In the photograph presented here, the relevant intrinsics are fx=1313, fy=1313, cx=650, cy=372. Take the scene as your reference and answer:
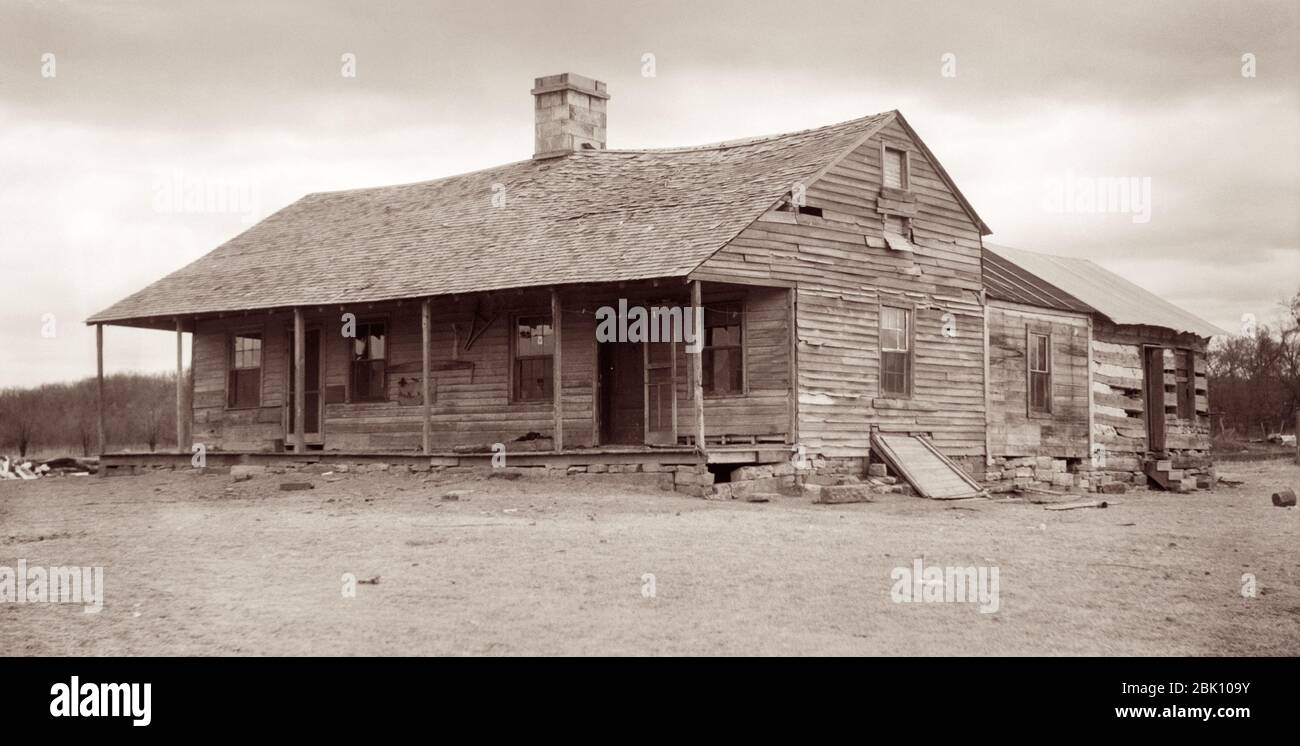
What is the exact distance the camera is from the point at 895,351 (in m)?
23.0

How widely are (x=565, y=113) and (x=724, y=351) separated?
27.6 ft

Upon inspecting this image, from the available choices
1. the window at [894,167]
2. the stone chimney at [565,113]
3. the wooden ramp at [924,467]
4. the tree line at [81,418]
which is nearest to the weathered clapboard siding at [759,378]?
the wooden ramp at [924,467]

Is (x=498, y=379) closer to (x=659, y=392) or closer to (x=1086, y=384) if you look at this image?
(x=659, y=392)

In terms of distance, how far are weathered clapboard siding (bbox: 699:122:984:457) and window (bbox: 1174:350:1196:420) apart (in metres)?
8.53

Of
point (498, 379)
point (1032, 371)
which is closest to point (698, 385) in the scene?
point (498, 379)

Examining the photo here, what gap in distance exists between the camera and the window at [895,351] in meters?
22.8

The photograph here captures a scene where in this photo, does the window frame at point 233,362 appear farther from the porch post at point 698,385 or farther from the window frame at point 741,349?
the porch post at point 698,385

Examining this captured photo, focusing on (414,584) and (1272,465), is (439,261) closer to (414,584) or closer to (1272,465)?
(414,584)

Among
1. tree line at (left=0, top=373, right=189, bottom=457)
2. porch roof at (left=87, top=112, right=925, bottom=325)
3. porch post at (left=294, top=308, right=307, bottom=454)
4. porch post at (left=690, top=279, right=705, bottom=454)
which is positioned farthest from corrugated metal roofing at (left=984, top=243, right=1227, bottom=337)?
tree line at (left=0, top=373, right=189, bottom=457)

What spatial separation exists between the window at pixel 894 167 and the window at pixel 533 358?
21.5 feet

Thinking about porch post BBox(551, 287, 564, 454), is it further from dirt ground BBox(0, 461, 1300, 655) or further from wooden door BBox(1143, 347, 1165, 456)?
wooden door BBox(1143, 347, 1165, 456)

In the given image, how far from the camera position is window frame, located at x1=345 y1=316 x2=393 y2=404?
25.6m
